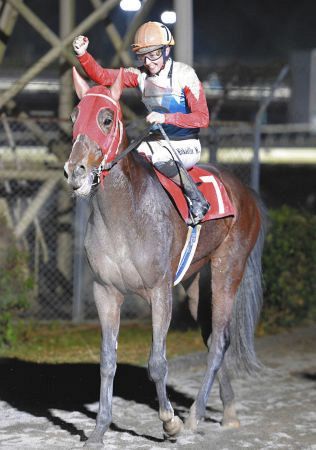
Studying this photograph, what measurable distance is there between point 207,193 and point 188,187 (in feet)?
1.57

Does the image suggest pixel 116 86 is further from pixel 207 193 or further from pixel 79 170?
pixel 207 193

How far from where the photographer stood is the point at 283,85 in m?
20.5

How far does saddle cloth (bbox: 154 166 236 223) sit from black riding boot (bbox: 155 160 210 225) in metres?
0.04

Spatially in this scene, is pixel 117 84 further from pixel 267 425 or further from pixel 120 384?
pixel 120 384

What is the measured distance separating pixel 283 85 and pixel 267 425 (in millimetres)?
13938

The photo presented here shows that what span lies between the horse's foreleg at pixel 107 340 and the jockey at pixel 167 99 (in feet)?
2.81

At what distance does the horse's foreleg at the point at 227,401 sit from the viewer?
7430 mm

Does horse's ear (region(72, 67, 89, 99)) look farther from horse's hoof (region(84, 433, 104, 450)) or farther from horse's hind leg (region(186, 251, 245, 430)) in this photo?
horse's hoof (region(84, 433, 104, 450))

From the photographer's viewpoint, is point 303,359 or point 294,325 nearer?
point 303,359

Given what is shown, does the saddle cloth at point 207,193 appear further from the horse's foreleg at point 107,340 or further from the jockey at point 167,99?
the horse's foreleg at point 107,340

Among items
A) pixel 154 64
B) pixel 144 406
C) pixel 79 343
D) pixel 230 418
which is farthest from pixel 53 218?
pixel 154 64

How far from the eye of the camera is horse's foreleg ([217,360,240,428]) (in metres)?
7.43

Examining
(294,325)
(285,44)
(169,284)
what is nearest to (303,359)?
(294,325)

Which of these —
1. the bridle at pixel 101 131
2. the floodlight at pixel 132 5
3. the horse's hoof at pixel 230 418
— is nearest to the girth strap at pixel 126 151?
the bridle at pixel 101 131
